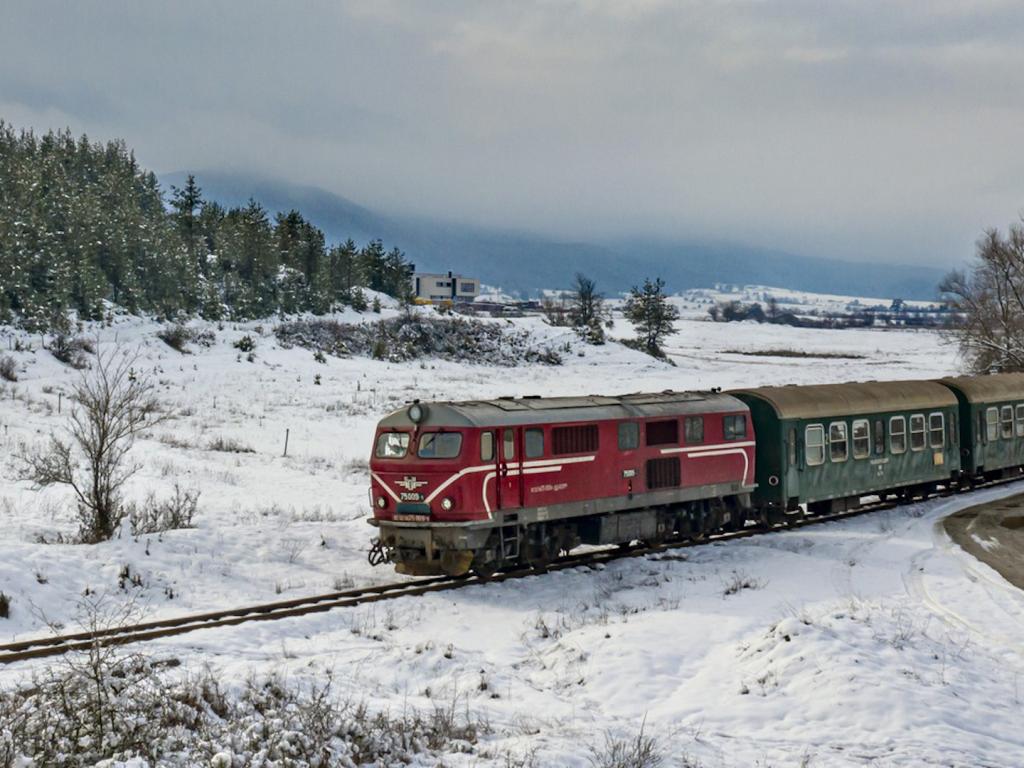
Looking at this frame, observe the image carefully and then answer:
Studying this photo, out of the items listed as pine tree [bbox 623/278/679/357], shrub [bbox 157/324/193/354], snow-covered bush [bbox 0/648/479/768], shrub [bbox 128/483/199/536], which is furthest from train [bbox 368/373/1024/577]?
pine tree [bbox 623/278/679/357]

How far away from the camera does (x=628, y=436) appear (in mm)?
22422

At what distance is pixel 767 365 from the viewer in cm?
9988

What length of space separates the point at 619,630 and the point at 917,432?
18121 mm

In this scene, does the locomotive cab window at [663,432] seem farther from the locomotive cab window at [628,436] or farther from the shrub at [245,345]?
the shrub at [245,345]

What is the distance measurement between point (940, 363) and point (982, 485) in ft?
256

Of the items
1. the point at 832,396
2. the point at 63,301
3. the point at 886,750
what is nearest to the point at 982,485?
the point at 832,396

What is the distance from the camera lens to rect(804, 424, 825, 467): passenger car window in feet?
89.1

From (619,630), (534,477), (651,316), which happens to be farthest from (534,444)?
(651,316)

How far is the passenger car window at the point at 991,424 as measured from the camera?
33.8 m

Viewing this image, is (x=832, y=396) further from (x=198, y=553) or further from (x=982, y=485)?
(x=198, y=553)

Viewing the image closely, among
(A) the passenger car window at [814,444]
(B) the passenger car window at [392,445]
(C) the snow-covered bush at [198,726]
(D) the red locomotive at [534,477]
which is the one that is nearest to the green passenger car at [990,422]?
(A) the passenger car window at [814,444]

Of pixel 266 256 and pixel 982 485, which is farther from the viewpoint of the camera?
pixel 266 256

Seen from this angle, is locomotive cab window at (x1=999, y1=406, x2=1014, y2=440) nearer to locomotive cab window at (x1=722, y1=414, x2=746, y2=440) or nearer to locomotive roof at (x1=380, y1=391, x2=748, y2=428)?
locomotive cab window at (x1=722, y1=414, x2=746, y2=440)

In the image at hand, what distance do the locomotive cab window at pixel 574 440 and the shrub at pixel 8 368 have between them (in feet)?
142
